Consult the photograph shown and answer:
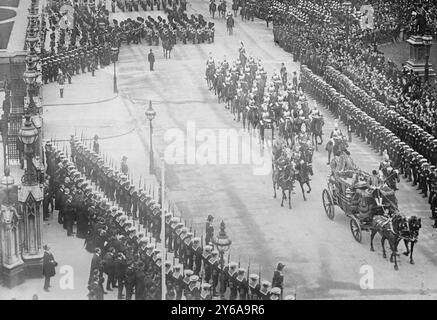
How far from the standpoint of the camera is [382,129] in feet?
137

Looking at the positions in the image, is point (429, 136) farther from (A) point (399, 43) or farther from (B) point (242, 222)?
(A) point (399, 43)

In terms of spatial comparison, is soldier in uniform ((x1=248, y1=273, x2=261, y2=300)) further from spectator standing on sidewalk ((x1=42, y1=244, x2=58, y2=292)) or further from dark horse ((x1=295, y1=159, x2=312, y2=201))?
dark horse ((x1=295, y1=159, x2=312, y2=201))

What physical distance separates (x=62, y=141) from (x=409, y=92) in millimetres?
16715

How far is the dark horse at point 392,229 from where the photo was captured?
1185 inches

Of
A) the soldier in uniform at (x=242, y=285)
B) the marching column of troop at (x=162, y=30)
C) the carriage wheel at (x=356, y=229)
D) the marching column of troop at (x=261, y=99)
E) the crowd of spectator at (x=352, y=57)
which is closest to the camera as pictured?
the soldier in uniform at (x=242, y=285)

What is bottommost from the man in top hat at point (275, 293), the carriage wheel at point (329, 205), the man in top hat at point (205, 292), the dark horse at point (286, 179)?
the carriage wheel at point (329, 205)

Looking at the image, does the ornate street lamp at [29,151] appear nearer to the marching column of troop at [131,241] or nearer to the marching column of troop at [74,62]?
the marching column of troop at [131,241]

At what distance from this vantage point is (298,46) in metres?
59.5

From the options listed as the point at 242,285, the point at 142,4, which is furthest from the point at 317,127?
the point at 142,4

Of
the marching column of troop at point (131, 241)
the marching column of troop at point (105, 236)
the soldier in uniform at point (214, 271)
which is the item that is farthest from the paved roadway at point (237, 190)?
the marching column of troop at point (105, 236)

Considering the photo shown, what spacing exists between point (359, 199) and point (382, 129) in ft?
34.5

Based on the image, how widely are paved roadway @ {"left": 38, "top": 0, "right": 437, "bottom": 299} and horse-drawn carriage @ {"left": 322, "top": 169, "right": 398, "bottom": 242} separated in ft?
2.97

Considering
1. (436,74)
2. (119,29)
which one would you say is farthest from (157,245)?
(119,29)

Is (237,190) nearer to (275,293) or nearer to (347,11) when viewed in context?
(275,293)
